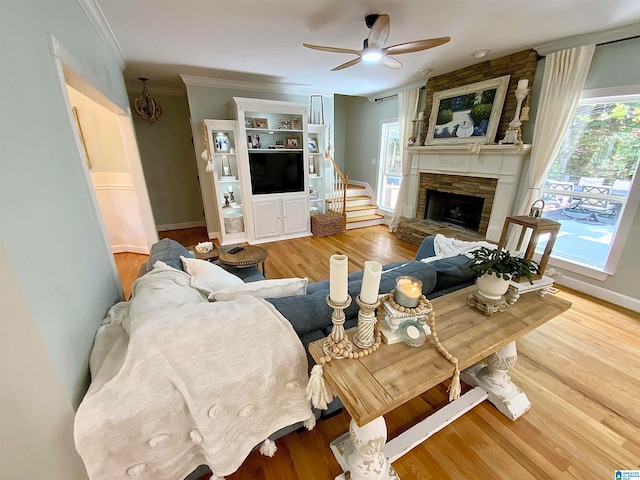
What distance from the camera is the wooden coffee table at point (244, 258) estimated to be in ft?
7.54

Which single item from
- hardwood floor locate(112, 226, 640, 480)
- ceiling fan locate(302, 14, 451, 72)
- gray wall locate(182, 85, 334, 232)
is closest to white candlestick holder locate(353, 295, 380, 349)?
hardwood floor locate(112, 226, 640, 480)

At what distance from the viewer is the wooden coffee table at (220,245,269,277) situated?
2299 millimetres

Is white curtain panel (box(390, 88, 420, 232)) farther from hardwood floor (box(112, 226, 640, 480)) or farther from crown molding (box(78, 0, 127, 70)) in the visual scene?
crown molding (box(78, 0, 127, 70))

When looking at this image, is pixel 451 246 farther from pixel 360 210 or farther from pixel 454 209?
pixel 360 210

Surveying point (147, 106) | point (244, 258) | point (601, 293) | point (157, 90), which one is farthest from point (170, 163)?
point (601, 293)

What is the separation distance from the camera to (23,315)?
699 mm

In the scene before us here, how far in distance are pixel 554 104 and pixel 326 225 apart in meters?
3.20

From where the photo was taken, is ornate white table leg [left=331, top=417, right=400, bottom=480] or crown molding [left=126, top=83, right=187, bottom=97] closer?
ornate white table leg [left=331, top=417, right=400, bottom=480]

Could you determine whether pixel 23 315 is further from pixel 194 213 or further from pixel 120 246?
pixel 194 213

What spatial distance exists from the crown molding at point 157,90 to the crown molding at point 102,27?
1.45 meters

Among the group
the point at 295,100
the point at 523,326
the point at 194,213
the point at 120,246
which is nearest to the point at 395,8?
the point at 523,326

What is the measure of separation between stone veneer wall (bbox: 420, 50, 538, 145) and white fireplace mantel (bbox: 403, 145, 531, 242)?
26 cm

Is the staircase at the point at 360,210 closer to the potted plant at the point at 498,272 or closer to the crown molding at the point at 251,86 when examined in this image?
the crown molding at the point at 251,86

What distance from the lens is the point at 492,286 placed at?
1.18m
